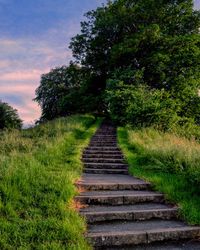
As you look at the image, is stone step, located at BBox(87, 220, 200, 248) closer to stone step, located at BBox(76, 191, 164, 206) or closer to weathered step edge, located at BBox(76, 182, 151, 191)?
stone step, located at BBox(76, 191, 164, 206)

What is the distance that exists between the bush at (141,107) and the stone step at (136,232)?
1439 cm

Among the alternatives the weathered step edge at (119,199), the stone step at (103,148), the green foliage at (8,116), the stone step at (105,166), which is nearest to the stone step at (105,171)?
the stone step at (105,166)

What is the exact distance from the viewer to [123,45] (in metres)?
29.4

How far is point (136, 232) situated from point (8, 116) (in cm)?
5059

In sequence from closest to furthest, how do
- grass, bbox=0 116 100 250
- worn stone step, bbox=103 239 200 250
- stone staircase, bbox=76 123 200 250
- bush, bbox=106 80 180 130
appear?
grass, bbox=0 116 100 250
worn stone step, bbox=103 239 200 250
stone staircase, bbox=76 123 200 250
bush, bbox=106 80 180 130

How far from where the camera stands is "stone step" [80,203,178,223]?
24.8 ft

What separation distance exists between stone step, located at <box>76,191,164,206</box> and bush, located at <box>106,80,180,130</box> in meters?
12.8

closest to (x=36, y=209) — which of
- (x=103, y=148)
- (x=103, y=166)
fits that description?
(x=103, y=166)

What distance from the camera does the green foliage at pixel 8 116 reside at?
176 ft

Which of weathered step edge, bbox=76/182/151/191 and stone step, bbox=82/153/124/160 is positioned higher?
stone step, bbox=82/153/124/160

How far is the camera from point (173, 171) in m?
10.9

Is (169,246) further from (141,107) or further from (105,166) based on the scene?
(141,107)

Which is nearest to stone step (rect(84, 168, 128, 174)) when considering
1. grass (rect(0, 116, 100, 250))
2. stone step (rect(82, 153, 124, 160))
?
grass (rect(0, 116, 100, 250))

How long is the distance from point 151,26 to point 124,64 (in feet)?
13.7
